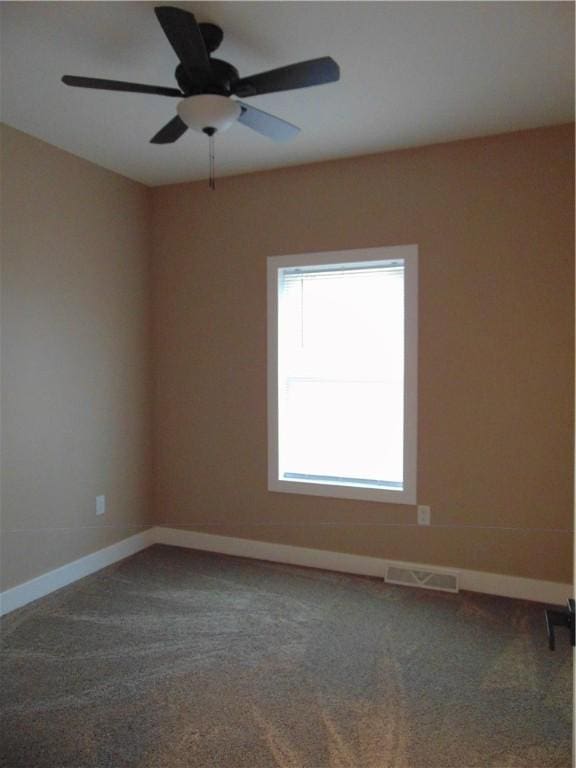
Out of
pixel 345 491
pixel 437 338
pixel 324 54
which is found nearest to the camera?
pixel 324 54

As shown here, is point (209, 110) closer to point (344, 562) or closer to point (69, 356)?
point (69, 356)

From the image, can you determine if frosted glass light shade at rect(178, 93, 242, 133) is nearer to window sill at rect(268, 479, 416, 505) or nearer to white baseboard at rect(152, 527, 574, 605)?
window sill at rect(268, 479, 416, 505)

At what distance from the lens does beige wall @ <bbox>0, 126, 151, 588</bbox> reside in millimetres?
3035

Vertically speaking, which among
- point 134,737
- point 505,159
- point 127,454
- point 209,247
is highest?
point 505,159

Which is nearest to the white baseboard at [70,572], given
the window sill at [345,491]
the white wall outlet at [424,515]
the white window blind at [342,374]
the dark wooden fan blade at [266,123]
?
the window sill at [345,491]

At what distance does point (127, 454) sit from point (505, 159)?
299 cm

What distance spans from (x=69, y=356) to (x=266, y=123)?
73.3 inches

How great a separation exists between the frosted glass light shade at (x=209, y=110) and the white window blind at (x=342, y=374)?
1.55 meters

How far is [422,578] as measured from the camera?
10.9 ft

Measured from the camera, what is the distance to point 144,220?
13.3 ft

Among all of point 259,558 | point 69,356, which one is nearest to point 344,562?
point 259,558

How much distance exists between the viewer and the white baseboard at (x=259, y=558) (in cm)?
308

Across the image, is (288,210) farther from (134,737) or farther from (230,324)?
(134,737)

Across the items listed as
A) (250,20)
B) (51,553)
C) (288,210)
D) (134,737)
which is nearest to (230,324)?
(288,210)
